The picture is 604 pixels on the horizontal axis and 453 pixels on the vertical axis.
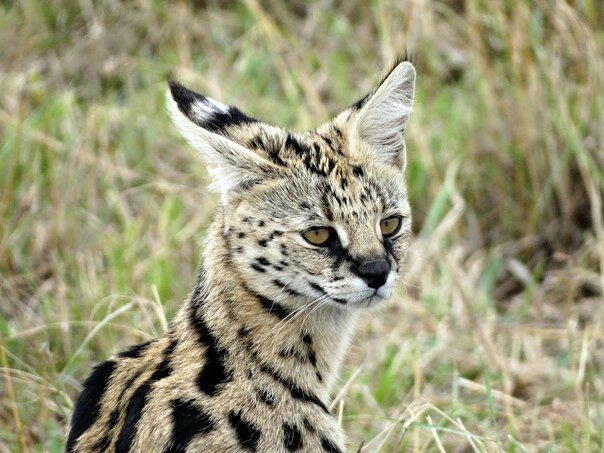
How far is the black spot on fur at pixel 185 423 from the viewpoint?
3.34m

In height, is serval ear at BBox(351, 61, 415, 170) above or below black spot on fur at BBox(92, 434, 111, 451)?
above

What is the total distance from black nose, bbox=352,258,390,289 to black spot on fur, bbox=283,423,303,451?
0.52m

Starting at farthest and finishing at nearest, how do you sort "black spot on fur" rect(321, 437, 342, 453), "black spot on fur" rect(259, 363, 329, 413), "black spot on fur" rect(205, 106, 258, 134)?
"black spot on fur" rect(205, 106, 258, 134)
"black spot on fur" rect(259, 363, 329, 413)
"black spot on fur" rect(321, 437, 342, 453)

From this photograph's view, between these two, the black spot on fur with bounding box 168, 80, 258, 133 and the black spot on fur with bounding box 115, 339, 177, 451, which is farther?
the black spot on fur with bounding box 168, 80, 258, 133

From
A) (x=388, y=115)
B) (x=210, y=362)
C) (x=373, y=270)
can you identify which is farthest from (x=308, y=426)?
(x=388, y=115)

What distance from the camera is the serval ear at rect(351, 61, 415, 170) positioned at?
4.13m

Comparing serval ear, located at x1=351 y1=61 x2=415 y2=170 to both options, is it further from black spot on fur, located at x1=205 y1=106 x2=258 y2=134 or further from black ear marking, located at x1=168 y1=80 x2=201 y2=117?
black ear marking, located at x1=168 y1=80 x2=201 y2=117

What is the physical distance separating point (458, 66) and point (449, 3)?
634 mm

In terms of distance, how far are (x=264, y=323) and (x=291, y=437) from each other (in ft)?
1.37

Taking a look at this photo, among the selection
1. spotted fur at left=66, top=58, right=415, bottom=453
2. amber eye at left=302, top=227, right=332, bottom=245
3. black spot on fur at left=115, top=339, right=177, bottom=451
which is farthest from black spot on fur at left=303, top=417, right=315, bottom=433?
amber eye at left=302, top=227, right=332, bottom=245

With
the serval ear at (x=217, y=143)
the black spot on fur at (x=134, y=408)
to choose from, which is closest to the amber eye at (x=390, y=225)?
the serval ear at (x=217, y=143)

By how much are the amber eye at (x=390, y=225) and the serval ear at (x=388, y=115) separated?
0.30m

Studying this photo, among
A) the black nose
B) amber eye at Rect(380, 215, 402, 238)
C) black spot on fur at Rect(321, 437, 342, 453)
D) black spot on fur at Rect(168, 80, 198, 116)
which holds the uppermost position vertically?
black spot on fur at Rect(168, 80, 198, 116)

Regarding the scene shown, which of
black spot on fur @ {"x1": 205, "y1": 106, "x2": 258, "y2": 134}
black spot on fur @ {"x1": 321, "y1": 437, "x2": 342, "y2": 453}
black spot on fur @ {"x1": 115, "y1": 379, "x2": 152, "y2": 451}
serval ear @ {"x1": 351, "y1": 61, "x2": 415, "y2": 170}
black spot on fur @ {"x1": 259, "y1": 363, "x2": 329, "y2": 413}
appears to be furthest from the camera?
serval ear @ {"x1": 351, "y1": 61, "x2": 415, "y2": 170}
